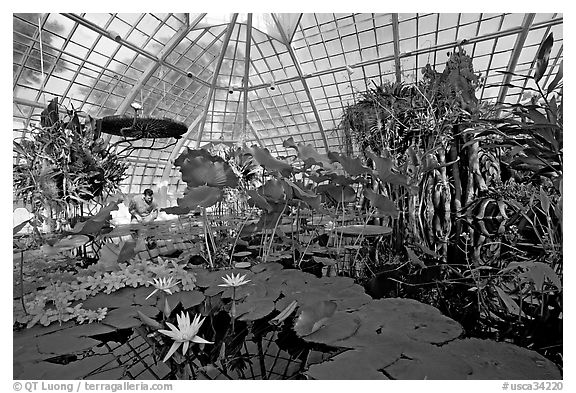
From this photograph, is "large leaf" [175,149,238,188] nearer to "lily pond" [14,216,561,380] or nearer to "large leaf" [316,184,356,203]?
"lily pond" [14,216,561,380]

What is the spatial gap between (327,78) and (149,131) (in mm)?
8773

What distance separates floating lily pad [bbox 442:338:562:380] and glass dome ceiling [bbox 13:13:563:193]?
5.40m

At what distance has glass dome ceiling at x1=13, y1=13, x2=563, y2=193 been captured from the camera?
780 centimetres

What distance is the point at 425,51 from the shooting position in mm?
8109

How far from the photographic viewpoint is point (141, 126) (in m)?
3.79

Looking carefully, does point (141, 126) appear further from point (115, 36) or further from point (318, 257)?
point (115, 36)

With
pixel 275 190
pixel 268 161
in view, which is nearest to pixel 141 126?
pixel 268 161

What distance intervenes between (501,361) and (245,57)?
11.3m

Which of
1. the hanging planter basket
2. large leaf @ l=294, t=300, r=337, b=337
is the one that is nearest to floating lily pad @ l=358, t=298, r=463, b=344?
large leaf @ l=294, t=300, r=337, b=337

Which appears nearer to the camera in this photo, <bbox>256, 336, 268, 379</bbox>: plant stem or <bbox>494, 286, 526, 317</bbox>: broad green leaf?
<bbox>256, 336, 268, 379</bbox>: plant stem

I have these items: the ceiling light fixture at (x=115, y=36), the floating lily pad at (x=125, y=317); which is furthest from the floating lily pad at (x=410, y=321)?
the ceiling light fixture at (x=115, y=36)

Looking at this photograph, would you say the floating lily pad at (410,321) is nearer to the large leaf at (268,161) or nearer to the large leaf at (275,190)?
the large leaf at (275,190)
